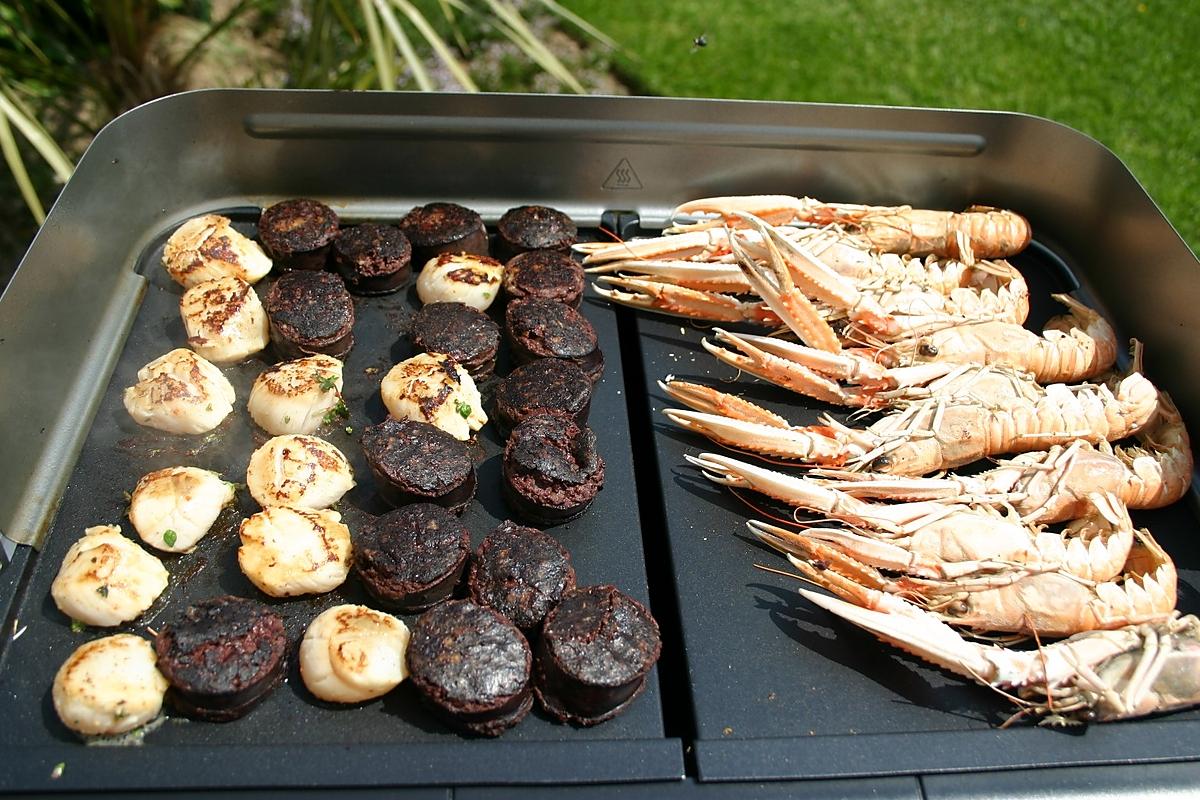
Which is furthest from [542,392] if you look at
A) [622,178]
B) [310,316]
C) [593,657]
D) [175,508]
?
[622,178]

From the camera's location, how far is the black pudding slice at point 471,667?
111 inches

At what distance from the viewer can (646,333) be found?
425 centimetres

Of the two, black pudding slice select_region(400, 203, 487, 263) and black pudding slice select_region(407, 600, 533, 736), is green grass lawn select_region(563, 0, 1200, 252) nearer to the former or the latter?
black pudding slice select_region(400, 203, 487, 263)

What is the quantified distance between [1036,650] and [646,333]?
6.60 ft

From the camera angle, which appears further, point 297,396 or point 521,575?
point 297,396

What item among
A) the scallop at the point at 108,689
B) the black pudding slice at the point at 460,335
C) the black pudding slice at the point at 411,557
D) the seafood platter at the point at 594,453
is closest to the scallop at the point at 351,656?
the seafood platter at the point at 594,453

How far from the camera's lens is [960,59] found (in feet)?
27.4

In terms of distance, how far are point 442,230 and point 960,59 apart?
6.05 metres

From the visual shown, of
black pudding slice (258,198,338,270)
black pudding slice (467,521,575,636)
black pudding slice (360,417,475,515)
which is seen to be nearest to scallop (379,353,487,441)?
black pudding slice (360,417,475,515)

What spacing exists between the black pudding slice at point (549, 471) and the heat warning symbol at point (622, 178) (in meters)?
1.71

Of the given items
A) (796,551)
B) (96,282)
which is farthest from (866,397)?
(96,282)

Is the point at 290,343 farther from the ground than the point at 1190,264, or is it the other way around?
the point at 1190,264

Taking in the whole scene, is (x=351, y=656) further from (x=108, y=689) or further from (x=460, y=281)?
(x=460, y=281)

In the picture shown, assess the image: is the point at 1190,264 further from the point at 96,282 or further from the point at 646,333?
the point at 96,282
